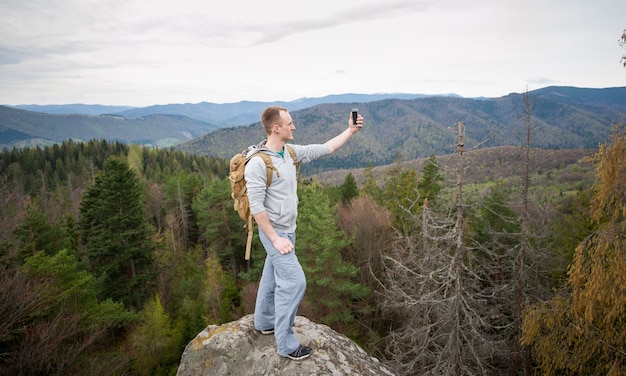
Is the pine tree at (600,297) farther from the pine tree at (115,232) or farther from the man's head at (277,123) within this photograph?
the pine tree at (115,232)

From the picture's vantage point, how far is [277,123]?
3941mm

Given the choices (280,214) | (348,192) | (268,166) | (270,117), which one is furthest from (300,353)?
(348,192)

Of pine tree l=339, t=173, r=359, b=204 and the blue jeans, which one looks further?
pine tree l=339, t=173, r=359, b=204

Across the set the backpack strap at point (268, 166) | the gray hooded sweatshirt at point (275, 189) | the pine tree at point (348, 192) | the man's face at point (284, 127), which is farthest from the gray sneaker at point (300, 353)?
the pine tree at point (348, 192)

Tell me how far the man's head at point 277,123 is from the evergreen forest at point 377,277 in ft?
14.6

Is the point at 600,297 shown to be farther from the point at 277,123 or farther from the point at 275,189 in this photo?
the point at 277,123

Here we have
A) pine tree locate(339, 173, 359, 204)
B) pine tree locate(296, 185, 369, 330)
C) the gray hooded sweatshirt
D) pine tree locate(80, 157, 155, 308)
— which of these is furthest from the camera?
pine tree locate(339, 173, 359, 204)

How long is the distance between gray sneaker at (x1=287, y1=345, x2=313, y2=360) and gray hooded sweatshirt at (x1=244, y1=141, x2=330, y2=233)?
5.16ft

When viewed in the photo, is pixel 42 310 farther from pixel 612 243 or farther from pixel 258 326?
pixel 612 243

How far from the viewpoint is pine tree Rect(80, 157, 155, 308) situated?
59.8 ft

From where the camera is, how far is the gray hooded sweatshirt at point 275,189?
366 cm

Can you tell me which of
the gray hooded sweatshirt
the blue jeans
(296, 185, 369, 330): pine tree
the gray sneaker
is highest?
the gray hooded sweatshirt

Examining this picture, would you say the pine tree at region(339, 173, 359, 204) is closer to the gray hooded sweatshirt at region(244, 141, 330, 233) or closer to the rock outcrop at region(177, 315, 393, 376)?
the rock outcrop at region(177, 315, 393, 376)

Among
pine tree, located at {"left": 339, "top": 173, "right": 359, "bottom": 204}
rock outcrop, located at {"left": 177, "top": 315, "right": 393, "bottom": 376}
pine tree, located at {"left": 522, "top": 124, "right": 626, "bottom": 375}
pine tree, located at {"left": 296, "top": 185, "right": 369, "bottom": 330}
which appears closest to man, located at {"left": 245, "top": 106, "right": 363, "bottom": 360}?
rock outcrop, located at {"left": 177, "top": 315, "right": 393, "bottom": 376}
